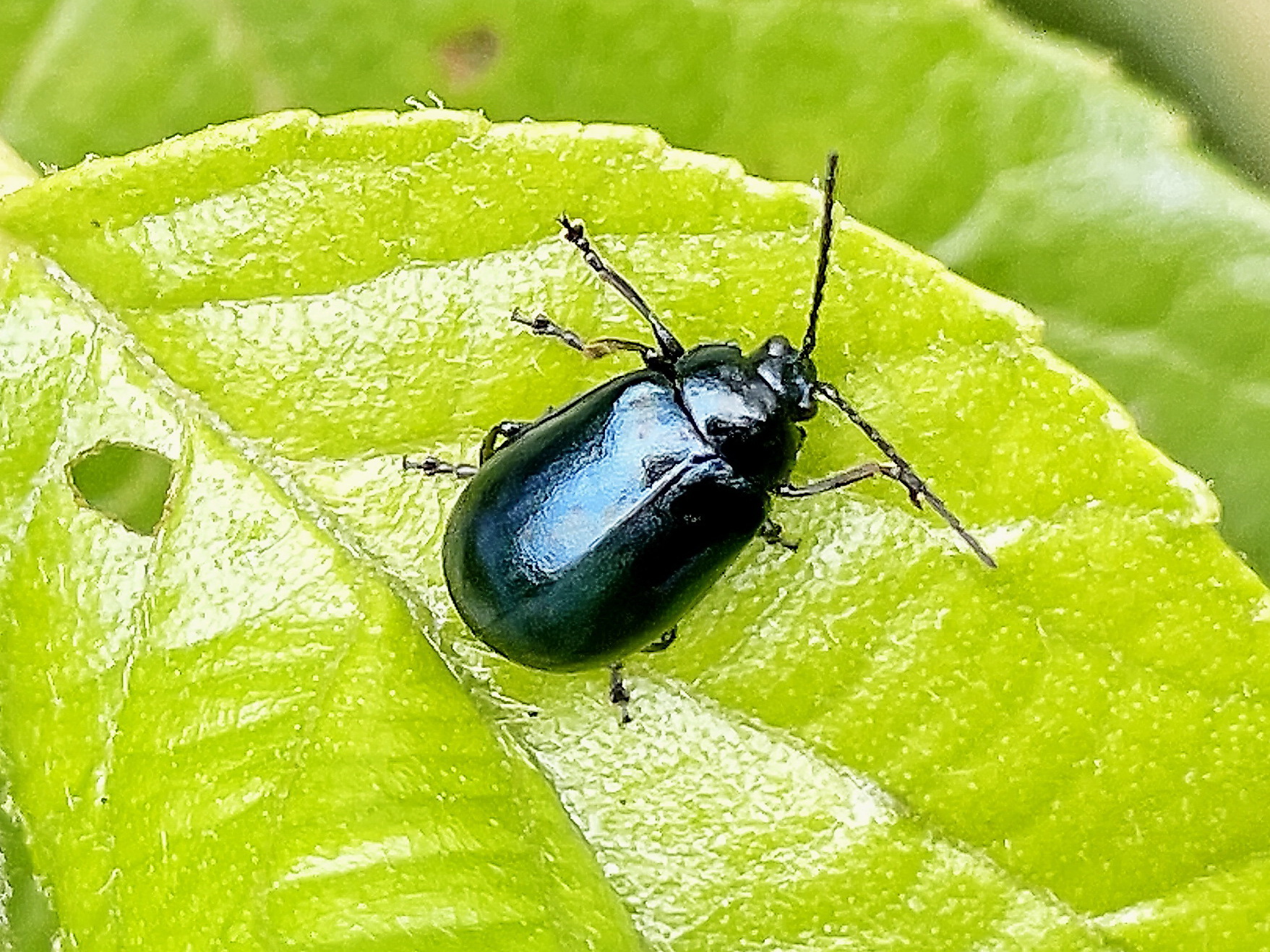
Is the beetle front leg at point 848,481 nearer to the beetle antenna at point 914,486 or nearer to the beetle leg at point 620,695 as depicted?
the beetle antenna at point 914,486

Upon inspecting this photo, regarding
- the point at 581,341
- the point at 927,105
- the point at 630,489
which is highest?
the point at 927,105

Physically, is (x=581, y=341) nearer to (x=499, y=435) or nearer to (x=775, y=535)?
(x=499, y=435)

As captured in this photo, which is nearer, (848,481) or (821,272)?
(821,272)

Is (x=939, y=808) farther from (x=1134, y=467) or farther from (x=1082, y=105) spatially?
(x=1082, y=105)

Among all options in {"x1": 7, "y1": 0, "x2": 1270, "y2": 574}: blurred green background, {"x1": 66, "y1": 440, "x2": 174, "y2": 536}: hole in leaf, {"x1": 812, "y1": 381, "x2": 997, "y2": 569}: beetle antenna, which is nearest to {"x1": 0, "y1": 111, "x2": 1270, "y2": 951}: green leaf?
{"x1": 812, "y1": 381, "x2": 997, "y2": 569}: beetle antenna

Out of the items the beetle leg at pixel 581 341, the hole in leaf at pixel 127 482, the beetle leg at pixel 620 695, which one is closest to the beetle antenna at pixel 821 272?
the beetle leg at pixel 581 341

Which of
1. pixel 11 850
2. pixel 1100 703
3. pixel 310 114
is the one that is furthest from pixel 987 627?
pixel 11 850

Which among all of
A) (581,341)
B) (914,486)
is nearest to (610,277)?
(581,341)
